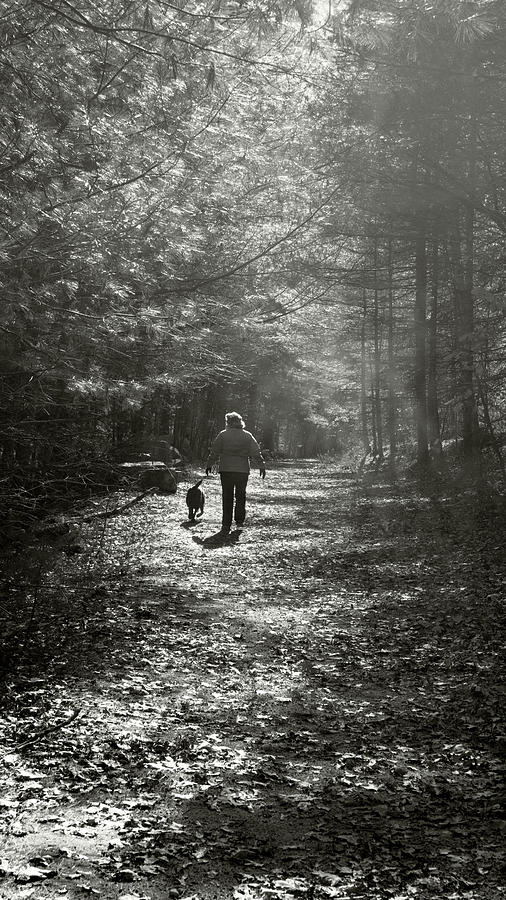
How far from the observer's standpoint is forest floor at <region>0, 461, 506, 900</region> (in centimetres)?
362

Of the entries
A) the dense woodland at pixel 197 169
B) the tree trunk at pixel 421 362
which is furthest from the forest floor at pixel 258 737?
the tree trunk at pixel 421 362

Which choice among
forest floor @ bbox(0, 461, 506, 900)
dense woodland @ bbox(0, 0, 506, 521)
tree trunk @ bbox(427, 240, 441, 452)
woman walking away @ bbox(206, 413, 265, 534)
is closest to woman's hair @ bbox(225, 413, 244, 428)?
woman walking away @ bbox(206, 413, 265, 534)

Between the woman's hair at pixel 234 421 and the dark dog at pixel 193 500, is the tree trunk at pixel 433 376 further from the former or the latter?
the dark dog at pixel 193 500

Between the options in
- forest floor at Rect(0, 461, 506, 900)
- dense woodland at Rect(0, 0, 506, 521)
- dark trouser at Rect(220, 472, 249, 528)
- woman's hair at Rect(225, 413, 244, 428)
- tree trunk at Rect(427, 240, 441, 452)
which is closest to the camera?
forest floor at Rect(0, 461, 506, 900)

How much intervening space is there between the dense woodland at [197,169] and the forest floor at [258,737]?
6.20 feet

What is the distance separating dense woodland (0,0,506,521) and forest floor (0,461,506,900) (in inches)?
74.4

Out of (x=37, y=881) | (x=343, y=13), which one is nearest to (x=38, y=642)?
(x=37, y=881)

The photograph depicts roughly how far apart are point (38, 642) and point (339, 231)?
11750mm

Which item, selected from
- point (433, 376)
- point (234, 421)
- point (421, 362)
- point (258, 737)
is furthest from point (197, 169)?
point (421, 362)

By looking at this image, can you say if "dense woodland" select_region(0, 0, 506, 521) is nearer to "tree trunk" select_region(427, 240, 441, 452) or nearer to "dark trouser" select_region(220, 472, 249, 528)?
"dark trouser" select_region(220, 472, 249, 528)

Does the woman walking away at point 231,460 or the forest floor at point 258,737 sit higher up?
the woman walking away at point 231,460

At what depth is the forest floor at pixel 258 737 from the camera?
11.9ft

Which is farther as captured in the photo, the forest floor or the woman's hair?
the woman's hair

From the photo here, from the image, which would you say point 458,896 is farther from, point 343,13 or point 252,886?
point 343,13
